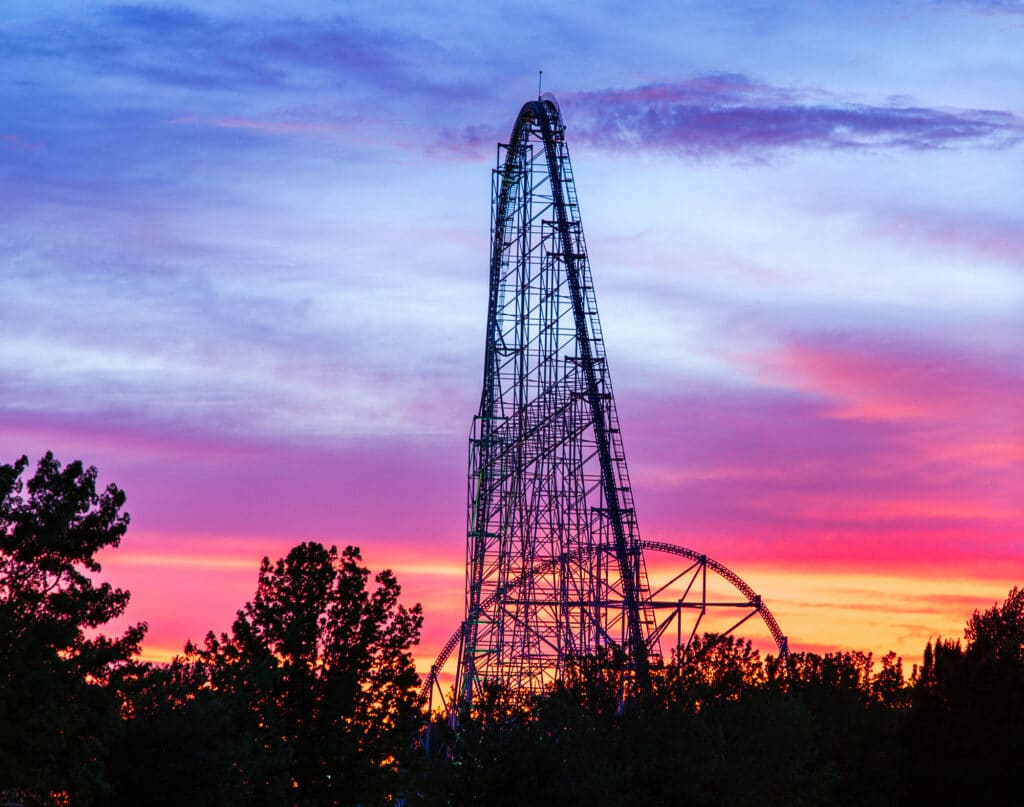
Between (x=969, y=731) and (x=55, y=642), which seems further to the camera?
(x=969, y=731)

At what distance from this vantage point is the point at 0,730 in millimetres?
27922

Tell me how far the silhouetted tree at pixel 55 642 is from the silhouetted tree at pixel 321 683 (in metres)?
6.75

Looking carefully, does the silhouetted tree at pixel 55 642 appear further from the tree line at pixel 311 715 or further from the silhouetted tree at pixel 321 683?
the silhouetted tree at pixel 321 683

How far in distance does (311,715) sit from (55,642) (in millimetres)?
10435

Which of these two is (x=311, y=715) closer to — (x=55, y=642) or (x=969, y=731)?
(x=55, y=642)

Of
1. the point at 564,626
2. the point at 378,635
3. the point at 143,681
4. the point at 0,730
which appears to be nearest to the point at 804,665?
Answer: the point at 564,626

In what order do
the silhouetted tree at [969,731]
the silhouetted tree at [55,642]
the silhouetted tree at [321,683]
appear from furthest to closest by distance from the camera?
1. the silhouetted tree at [969,731]
2. the silhouetted tree at [321,683]
3. the silhouetted tree at [55,642]

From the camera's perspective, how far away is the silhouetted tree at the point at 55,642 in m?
28.2

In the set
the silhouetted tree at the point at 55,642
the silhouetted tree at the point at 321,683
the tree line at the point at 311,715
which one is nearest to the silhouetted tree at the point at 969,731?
the tree line at the point at 311,715

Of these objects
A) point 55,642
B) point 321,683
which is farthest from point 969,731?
point 55,642

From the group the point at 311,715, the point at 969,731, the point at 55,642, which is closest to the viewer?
the point at 55,642

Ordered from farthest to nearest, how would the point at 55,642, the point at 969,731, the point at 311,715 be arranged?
the point at 969,731, the point at 311,715, the point at 55,642

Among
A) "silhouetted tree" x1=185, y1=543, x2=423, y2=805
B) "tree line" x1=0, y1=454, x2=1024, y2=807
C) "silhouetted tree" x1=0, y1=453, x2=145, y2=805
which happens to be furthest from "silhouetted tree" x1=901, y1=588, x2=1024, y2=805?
"silhouetted tree" x1=0, y1=453, x2=145, y2=805

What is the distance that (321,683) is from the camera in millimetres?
38906
